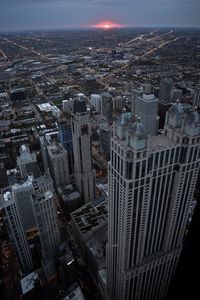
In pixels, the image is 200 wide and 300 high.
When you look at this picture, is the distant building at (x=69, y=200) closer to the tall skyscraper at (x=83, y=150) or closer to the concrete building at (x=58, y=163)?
the tall skyscraper at (x=83, y=150)

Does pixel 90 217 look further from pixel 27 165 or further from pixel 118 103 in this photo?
pixel 118 103

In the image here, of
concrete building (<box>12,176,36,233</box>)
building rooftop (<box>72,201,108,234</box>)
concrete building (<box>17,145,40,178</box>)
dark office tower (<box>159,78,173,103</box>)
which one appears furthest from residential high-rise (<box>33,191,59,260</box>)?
dark office tower (<box>159,78,173,103</box>)

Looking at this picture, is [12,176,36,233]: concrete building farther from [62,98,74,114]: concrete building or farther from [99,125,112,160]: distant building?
[62,98,74,114]: concrete building

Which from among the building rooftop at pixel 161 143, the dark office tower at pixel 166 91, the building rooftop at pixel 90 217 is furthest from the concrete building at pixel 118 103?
the building rooftop at pixel 161 143

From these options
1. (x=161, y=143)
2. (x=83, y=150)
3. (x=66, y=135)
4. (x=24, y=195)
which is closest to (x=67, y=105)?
(x=66, y=135)

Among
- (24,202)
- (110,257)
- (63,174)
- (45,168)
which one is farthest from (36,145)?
(110,257)

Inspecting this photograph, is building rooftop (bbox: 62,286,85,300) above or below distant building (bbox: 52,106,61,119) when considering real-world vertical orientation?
above
